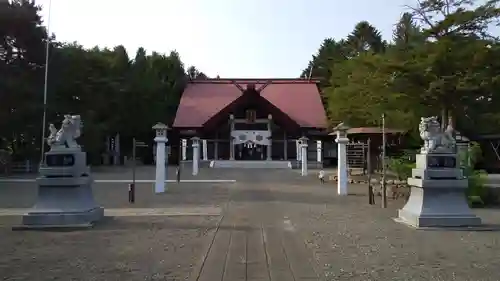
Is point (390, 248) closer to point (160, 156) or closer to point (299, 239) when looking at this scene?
point (299, 239)

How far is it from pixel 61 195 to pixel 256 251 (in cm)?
530

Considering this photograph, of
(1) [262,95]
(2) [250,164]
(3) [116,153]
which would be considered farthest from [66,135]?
(3) [116,153]

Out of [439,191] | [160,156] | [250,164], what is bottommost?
[439,191]

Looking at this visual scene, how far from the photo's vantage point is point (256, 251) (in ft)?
28.7

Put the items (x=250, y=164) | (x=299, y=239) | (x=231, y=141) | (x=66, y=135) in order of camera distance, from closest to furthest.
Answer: (x=299, y=239) → (x=66, y=135) → (x=250, y=164) → (x=231, y=141)

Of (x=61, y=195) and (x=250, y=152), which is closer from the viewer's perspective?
(x=61, y=195)

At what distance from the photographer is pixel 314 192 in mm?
20062

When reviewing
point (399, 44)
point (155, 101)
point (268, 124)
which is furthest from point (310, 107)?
point (399, 44)

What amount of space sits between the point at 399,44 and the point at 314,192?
26.4ft

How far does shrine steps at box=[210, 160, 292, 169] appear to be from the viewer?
133 ft

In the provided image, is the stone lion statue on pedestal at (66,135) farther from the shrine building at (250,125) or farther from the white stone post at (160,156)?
the shrine building at (250,125)

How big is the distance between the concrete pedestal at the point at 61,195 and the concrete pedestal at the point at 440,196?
7116mm

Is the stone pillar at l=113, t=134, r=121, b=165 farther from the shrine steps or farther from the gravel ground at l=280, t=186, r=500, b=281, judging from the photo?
the gravel ground at l=280, t=186, r=500, b=281

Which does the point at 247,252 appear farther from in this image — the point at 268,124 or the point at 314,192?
the point at 268,124
